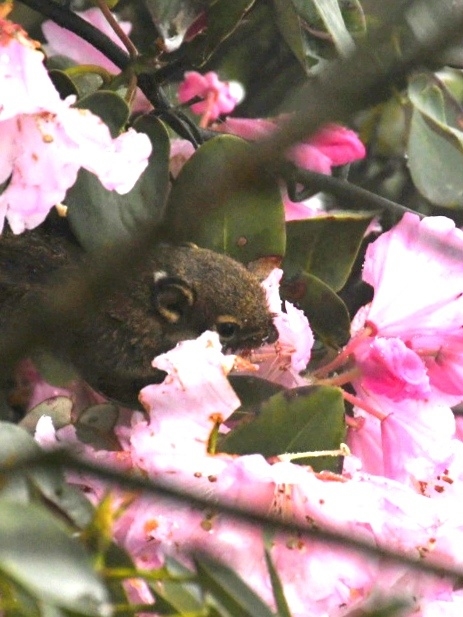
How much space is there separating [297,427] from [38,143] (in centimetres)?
A: 22

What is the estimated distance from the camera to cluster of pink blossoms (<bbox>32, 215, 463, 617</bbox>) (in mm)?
486

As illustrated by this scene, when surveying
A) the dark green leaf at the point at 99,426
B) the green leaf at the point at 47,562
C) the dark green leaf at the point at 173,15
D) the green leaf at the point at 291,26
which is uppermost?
the green leaf at the point at 47,562

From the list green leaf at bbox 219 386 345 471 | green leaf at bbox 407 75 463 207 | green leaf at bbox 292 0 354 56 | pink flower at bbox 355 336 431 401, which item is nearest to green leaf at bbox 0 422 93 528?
green leaf at bbox 219 386 345 471

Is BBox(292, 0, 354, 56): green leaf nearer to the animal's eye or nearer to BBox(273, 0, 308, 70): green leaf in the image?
BBox(273, 0, 308, 70): green leaf

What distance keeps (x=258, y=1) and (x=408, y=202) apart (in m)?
0.23

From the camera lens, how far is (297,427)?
55 cm

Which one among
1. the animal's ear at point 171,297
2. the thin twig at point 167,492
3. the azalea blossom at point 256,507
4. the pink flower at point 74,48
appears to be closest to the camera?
the thin twig at point 167,492

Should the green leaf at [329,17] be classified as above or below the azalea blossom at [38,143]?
below

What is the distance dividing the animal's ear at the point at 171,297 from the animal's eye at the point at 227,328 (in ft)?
0.11

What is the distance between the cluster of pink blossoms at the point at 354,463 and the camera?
0.49 m

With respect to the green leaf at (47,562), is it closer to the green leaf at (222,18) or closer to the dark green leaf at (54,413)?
the dark green leaf at (54,413)

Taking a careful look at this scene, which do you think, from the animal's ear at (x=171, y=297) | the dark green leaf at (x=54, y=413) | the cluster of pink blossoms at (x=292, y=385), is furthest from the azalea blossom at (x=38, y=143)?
the animal's ear at (x=171, y=297)

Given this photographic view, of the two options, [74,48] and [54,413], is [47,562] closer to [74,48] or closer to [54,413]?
[54,413]

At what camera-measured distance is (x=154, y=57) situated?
0.73 meters
